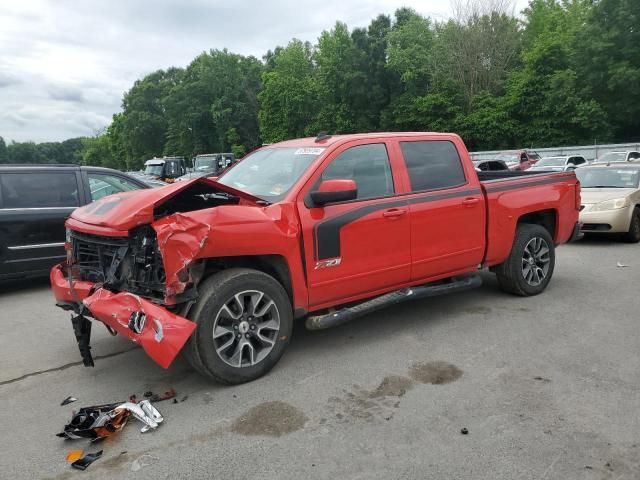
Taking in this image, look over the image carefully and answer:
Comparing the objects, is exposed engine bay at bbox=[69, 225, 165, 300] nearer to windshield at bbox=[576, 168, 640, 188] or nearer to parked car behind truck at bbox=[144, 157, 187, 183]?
windshield at bbox=[576, 168, 640, 188]

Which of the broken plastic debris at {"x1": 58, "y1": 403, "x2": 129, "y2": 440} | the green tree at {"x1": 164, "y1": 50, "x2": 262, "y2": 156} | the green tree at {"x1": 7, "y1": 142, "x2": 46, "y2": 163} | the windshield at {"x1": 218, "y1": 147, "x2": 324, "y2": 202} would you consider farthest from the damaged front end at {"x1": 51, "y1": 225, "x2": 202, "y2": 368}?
the green tree at {"x1": 7, "y1": 142, "x2": 46, "y2": 163}

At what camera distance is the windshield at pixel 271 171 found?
4.43 metres

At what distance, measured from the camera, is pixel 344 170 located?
457 centimetres

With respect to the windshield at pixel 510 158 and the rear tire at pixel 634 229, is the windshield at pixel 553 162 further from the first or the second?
the rear tire at pixel 634 229

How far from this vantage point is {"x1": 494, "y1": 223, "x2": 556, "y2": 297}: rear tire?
5.86m

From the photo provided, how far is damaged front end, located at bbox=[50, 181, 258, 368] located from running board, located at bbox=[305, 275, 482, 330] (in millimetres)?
1077

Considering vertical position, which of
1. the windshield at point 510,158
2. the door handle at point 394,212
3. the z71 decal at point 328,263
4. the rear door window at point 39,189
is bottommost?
the windshield at point 510,158

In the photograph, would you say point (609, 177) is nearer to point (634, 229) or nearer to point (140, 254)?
point (634, 229)

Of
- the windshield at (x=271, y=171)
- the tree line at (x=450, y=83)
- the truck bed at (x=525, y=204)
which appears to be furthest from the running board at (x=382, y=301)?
the tree line at (x=450, y=83)

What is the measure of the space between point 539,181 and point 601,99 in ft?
119

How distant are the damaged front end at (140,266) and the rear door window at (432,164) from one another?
1.75m

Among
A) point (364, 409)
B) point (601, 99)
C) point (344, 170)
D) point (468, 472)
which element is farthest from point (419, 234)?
point (601, 99)

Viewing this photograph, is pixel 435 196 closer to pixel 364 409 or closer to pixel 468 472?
pixel 364 409

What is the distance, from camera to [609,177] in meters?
10.4
